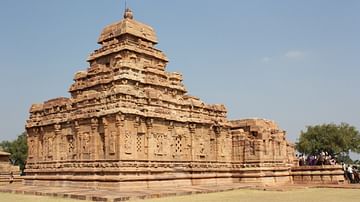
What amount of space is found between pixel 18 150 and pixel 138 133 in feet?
155

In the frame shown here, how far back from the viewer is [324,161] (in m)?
29.7

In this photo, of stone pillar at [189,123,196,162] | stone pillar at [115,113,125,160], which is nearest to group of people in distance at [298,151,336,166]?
stone pillar at [189,123,196,162]

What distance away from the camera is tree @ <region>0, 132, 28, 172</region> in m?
62.0

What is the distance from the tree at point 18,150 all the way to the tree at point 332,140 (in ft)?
142

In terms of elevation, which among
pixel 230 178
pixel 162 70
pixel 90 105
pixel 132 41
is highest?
pixel 132 41

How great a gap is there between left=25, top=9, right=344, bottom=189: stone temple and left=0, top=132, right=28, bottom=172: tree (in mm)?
37322

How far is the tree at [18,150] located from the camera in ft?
203

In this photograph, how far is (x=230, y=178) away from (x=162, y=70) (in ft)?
29.5

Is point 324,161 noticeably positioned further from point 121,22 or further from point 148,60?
point 121,22

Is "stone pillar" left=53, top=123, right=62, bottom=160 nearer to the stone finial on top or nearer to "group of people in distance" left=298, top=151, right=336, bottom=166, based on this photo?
the stone finial on top

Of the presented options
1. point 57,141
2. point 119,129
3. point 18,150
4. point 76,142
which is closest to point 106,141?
point 119,129

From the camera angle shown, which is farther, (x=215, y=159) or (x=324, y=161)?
(x=324, y=161)

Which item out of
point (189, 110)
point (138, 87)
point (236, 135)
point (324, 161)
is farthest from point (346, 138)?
point (138, 87)

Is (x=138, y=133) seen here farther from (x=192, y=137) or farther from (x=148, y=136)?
(x=192, y=137)
